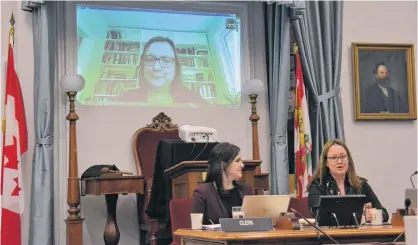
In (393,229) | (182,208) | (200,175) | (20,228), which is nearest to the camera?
(393,229)

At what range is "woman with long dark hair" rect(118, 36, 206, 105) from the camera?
780 centimetres

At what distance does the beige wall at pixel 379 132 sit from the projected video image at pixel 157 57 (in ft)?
4.37

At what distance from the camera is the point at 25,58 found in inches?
293

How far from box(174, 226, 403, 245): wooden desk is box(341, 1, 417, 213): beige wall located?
4.17 metres

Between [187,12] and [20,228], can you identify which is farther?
[187,12]

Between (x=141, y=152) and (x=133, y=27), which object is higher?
(x=133, y=27)

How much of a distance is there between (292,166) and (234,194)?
2.98 meters

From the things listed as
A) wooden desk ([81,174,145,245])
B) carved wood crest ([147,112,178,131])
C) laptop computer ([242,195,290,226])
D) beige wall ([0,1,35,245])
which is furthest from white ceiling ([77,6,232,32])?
laptop computer ([242,195,290,226])

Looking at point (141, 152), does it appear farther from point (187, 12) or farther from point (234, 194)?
point (234, 194)

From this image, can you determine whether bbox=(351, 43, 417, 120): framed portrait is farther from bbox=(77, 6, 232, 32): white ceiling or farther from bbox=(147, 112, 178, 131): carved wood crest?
bbox=(147, 112, 178, 131): carved wood crest

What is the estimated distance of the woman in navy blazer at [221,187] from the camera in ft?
16.6

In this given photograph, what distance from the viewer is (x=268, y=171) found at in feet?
26.2

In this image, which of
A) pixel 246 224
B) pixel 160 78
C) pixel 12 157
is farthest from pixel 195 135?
pixel 246 224

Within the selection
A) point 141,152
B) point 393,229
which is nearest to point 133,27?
point 141,152
